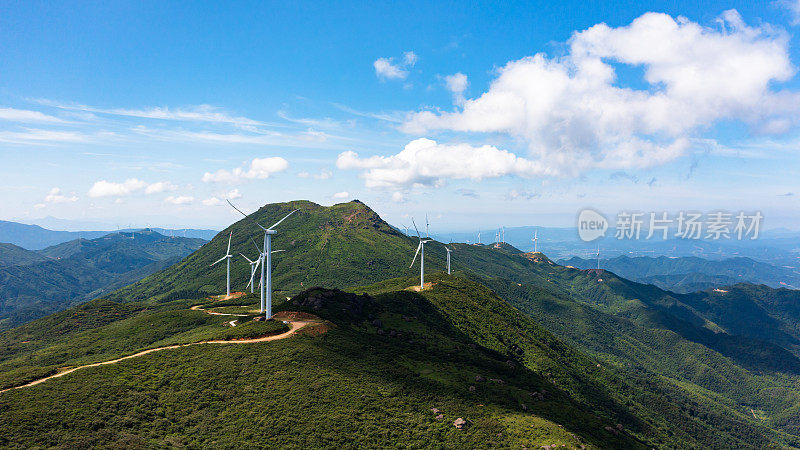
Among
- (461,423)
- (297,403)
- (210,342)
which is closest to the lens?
(297,403)

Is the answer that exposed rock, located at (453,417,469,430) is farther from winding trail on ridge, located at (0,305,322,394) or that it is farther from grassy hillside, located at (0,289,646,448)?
winding trail on ridge, located at (0,305,322,394)

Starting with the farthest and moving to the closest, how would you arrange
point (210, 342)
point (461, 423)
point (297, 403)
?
1. point (210, 342)
2. point (461, 423)
3. point (297, 403)

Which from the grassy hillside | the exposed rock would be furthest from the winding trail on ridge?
the exposed rock

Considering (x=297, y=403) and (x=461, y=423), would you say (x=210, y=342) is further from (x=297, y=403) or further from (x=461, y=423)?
(x=461, y=423)

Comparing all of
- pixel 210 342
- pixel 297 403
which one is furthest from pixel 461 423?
pixel 210 342

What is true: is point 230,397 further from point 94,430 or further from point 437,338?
point 437,338

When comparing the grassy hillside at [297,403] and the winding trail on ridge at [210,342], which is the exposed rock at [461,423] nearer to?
the grassy hillside at [297,403]

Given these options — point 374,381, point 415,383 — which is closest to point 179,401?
point 374,381

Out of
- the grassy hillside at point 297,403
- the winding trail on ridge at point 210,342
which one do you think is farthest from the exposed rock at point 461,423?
the winding trail on ridge at point 210,342
